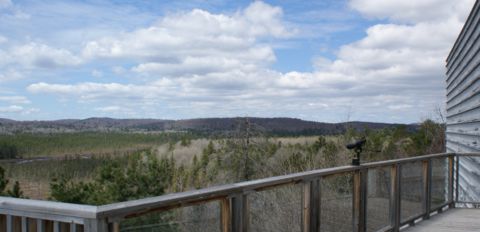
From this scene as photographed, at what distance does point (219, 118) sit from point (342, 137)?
47.5 feet

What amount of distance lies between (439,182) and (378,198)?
2692 millimetres

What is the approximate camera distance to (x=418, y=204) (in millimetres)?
7047

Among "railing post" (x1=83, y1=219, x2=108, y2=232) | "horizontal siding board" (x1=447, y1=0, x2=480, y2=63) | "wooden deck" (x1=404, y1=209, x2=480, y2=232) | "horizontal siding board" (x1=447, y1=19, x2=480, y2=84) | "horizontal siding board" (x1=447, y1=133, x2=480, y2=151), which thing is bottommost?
"wooden deck" (x1=404, y1=209, x2=480, y2=232)

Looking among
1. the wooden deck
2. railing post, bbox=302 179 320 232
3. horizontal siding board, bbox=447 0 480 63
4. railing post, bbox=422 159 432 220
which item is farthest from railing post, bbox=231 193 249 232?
horizontal siding board, bbox=447 0 480 63

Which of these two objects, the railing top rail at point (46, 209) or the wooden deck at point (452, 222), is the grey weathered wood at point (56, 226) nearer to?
the railing top rail at point (46, 209)

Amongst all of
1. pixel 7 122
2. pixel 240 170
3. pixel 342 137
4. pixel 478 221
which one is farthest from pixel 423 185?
pixel 7 122

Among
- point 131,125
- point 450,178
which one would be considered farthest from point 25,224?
point 131,125

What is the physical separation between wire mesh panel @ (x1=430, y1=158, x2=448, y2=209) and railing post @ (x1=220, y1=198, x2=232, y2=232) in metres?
5.18

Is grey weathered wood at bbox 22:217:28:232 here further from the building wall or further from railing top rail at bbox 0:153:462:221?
the building wall

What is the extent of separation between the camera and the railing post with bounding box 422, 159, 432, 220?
7.23 metres

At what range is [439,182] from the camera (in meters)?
7.97

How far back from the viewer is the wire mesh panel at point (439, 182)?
7.62 m

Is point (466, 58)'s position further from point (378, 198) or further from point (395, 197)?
point (378, 198)

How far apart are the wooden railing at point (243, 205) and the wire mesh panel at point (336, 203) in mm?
19
